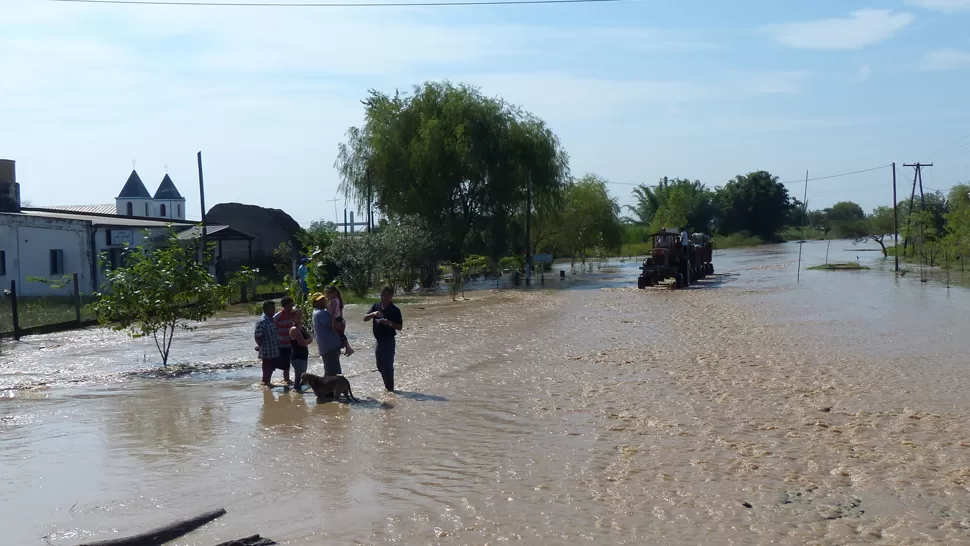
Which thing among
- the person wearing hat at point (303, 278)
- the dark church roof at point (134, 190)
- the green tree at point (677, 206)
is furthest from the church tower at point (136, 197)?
the person wearing hat at point (303, 278)

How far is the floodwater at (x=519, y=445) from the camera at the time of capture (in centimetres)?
722

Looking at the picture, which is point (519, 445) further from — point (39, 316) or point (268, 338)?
point (39, 316)

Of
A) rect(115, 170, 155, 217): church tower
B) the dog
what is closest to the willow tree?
the dog

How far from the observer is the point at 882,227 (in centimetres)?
10006

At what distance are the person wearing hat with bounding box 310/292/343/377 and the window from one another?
2290 cm

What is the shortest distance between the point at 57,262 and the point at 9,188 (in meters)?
7.61

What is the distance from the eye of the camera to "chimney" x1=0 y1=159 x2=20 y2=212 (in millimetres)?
37688

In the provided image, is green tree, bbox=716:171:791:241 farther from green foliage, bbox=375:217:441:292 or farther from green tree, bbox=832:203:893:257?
green foliage, bbox=375:217:441:292

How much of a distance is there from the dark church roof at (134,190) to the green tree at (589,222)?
5887 centimetres

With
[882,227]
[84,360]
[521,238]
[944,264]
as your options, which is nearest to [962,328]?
[84,360]

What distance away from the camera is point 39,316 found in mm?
24172

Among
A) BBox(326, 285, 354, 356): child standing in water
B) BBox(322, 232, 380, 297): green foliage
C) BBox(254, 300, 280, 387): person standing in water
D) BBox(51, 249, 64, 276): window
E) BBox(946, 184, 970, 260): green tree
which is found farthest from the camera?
BBox(946, 184, 970, 260): green tree

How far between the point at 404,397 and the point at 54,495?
544cm

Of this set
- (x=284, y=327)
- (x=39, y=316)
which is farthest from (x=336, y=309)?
(x=39, y=316)
